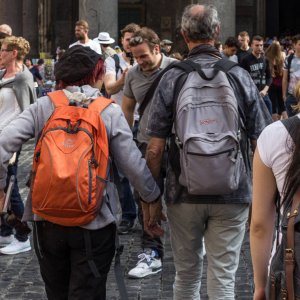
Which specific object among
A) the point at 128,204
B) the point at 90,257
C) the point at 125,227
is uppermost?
the point at 90,257

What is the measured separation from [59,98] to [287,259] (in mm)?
1966

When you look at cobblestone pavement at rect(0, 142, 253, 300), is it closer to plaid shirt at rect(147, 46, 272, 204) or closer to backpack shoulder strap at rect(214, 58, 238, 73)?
plaid shirt at rect(147, 46, 272, 204)

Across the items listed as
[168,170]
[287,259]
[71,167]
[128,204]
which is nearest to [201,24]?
[168,170]

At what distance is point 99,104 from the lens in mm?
4824

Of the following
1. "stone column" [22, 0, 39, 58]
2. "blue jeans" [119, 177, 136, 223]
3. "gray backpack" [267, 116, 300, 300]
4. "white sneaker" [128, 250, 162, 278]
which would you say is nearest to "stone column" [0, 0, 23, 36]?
"stone column" [22, 0, 39, 58]

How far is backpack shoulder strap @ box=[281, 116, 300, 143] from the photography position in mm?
3361

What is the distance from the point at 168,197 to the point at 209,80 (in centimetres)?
60

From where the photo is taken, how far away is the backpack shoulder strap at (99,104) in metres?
4.80

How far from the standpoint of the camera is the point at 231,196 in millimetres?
4930

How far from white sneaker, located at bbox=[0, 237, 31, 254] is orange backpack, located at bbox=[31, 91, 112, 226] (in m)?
3.39

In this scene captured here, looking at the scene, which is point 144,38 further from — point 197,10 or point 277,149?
point 277,149

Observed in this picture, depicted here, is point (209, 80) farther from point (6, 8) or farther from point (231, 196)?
point (6, 8)

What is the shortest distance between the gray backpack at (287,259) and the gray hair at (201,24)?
5.97 feet

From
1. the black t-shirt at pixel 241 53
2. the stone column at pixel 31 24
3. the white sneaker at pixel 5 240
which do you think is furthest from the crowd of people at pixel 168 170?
the stone column at pixel 31 24
